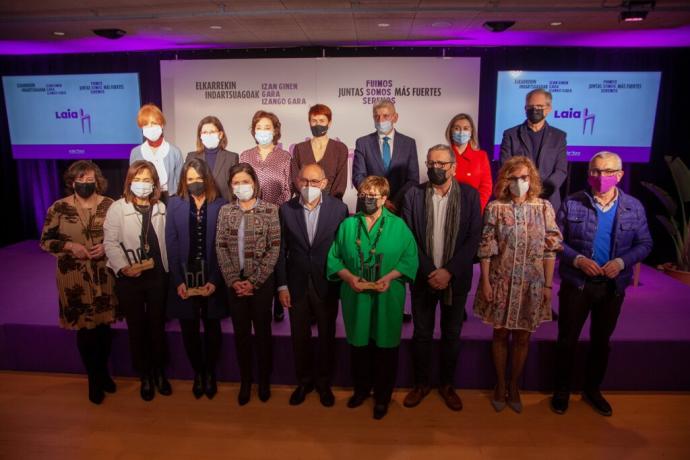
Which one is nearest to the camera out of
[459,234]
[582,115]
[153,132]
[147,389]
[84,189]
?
[459,234]

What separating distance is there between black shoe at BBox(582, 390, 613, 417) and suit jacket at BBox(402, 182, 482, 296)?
42.8 inches

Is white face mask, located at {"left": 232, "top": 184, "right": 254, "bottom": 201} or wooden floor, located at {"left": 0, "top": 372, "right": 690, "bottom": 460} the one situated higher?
white face mask, located at {"left": 232, "top": 184, "right": 254, "bottom": 201}

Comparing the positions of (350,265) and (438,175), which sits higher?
(438,175)

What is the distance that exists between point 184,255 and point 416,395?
167 cm

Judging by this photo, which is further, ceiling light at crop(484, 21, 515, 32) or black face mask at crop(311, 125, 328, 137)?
ceiling light at crop(484, 21, 515, 32)

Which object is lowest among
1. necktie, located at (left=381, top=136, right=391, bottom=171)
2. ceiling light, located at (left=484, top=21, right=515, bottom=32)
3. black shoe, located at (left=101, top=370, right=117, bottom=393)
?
black shoe, located at (left=101, top=370, right=117, bottom=393)

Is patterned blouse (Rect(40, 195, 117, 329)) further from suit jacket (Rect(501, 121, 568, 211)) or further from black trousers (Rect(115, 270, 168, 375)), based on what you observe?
suit jacket (Rect(501, 121, 568, 211))

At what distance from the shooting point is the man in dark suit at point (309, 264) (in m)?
2.78

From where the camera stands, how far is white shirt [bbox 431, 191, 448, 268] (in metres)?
2.77

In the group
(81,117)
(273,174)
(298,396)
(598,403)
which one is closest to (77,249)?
(273,174)

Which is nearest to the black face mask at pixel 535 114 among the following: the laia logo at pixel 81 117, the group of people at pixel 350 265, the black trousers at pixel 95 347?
the group of people at pixel 350 265

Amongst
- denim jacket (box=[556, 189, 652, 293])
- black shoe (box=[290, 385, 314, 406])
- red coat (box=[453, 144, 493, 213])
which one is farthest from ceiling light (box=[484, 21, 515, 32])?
black shoe (box=[290, 385, 314, 406])

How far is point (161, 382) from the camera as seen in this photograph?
315 centimetres

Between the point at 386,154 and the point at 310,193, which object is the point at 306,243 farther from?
the point at 386,154
